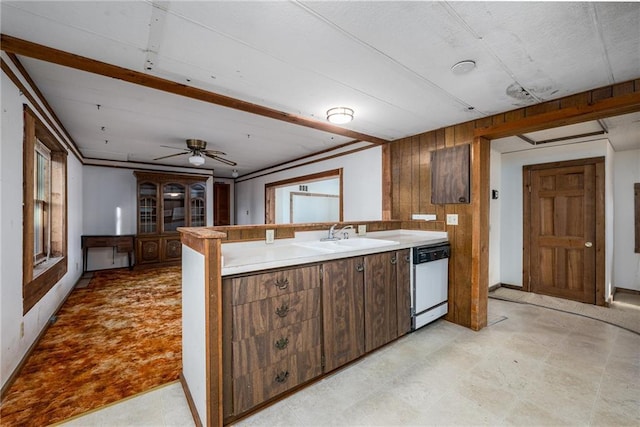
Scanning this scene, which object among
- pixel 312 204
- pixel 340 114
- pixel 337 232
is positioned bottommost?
pixel 337 232

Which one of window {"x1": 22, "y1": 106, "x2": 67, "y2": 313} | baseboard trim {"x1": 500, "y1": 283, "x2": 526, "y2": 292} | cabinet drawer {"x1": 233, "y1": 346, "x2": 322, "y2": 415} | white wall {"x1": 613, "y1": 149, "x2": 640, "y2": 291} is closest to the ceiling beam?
window {"x1": 22, "y1": 106, "x2": 67, "y2": 313}

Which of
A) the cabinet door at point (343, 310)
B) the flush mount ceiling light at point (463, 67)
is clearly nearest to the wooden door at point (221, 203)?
the cabinet door at point (343, 310)

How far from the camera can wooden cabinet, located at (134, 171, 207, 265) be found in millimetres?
5887

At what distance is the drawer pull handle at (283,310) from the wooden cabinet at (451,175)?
2260mm

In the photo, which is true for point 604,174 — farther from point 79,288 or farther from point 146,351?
point 79,288

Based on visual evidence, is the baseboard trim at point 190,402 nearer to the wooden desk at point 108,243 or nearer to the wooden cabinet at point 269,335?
the wooden cabinet at point 269,335

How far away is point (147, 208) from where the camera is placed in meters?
6.01

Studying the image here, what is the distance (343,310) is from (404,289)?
2.68 ft

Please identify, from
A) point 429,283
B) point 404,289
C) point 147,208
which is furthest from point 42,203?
point 429,283

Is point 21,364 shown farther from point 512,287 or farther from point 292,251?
point 512,287

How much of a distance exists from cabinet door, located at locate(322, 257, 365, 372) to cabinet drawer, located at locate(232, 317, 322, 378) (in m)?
0.13

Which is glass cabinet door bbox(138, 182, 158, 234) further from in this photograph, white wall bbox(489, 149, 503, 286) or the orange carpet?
white wall bbox(489, 149, 503, 286)

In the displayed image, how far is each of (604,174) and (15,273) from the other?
20.5 feet

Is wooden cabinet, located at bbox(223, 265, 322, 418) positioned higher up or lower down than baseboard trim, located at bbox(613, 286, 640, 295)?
higher up
